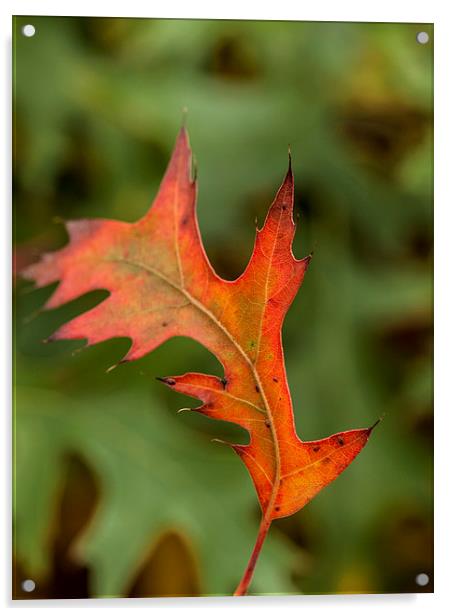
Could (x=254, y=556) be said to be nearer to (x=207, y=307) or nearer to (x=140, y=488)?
(x=140, y=488)

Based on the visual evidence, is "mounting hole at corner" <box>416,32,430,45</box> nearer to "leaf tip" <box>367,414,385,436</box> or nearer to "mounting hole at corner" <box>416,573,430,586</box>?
"leaf tip" <box>367,414,385,436</box>

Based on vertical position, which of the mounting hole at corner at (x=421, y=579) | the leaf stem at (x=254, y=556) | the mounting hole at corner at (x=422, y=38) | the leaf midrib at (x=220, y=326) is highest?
the mounting hole at corner at (x=422, y=38)

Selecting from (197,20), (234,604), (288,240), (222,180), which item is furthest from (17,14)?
(234,604)

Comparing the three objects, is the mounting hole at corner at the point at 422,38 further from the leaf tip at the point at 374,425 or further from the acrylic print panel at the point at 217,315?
Answer: the leaf tip at the point at 374,425

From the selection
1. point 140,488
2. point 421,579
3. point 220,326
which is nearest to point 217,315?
point 220,326

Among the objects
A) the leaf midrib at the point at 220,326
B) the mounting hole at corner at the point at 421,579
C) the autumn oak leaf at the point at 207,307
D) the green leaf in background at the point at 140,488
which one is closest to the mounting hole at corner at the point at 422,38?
the autumn oak leaf at the point at 207,307

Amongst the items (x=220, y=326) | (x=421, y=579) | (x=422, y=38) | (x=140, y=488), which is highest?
(x=422, y=38)

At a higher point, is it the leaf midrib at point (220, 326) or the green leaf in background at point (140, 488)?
the leaf midrib at point (220, 326)
